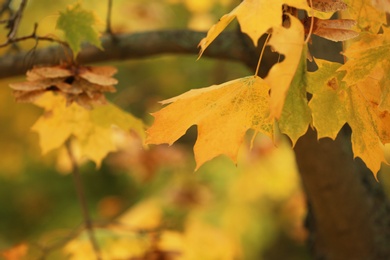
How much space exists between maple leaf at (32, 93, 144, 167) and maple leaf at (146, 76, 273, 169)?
1.29ft

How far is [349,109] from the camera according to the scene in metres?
1.00

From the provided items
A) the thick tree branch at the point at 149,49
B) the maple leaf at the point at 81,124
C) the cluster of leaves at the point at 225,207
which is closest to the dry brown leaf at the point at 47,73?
the maple leaf at the point at 81,124

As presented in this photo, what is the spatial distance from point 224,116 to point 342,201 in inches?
27.2

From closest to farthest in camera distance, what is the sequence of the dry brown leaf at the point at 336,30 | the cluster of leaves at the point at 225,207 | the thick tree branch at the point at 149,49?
the dry brown leaf at the point at 336,30 < the thick tree branch at the point at 149,49 < the cluster of leaves at the point at 225,207

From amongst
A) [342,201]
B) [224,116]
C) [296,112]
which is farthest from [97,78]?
[342,201]

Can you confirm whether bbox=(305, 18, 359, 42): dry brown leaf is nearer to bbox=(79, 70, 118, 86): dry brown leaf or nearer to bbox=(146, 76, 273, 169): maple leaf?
bbox=(146, 76, 273, 169): maple leaf

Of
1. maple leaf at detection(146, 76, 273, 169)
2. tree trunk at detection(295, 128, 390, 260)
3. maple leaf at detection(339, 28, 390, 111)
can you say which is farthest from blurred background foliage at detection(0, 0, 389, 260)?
maple leaf at detection(339, 28, 390, 111)

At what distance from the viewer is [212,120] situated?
101 centimetres

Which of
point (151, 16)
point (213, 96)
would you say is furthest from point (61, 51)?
point (151, 16)

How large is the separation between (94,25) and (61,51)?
248 mm

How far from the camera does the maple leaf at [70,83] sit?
3.84 ft

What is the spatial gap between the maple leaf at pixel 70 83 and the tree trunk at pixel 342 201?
1.66 feet

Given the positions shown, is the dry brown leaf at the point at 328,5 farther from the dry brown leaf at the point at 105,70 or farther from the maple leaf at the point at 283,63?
the dry brown leaf at the point at 105,70

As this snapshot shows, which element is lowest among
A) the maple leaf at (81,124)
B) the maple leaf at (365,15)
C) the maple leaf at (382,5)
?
the maple leaf at (81,124)
